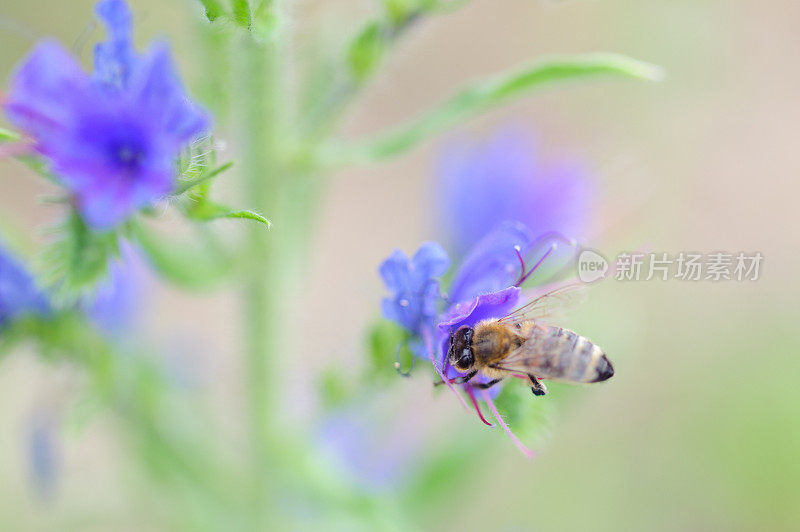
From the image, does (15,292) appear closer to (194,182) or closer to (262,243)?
(262,243)

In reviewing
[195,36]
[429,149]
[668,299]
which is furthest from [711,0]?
[195,36]

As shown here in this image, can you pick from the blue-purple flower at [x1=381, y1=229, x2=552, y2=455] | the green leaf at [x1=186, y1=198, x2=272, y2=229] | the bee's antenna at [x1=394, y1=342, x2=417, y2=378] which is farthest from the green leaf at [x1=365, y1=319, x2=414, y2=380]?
the green leaf at [x1=186, y1=198, x2=272, y2=229]

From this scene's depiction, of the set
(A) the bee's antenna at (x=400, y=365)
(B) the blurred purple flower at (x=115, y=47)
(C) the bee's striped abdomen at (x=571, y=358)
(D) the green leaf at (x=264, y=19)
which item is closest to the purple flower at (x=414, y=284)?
(A) the bee's antenna at (x=400, y=365)

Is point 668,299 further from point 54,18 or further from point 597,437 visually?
point 54,18

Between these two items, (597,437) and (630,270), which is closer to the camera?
(630,270)

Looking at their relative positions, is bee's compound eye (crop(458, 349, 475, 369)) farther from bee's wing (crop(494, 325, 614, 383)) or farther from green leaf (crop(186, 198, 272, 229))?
green leaf (crop(186, 198, 272, 229))

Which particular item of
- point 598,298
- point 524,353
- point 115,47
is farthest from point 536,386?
point 598,298
